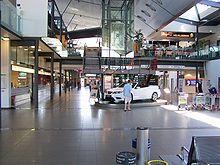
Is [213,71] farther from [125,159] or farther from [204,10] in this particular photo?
[125,159]

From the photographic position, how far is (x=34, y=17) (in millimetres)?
15273

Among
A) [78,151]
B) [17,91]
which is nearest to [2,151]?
[78,151]

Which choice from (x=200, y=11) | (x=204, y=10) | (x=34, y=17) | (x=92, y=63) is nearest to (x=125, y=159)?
(x=34, y=17)

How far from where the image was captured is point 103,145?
6691 mm

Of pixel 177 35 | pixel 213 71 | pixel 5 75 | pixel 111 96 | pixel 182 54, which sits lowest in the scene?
pixel 111 96

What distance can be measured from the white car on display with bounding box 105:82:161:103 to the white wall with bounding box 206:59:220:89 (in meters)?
10.3

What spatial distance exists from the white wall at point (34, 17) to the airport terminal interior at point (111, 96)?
6 centimetres

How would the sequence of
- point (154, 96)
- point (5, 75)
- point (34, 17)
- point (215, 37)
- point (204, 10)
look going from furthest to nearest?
point (215, 37) < point (204, 10) < point (154, 96) < point (34, 17) < point (5, 75)

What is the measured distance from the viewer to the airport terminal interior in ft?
18.9

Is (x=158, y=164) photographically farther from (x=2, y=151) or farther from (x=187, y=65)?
(x=187, y=65)

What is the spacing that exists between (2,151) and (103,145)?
2.40 m

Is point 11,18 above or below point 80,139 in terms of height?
above

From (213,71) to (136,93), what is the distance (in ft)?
42.1

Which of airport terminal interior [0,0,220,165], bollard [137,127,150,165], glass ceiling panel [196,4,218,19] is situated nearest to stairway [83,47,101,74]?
→ airport terminal interior [0,0,220,165]
